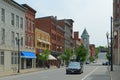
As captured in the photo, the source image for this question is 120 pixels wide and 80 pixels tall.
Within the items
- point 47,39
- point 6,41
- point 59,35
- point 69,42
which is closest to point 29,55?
point 6,41

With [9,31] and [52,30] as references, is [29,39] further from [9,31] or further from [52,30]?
[52,30]

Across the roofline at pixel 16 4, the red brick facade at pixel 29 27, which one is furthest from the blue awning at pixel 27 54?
the roofline at pixel 16 4

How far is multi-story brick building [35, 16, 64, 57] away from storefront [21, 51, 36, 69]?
24334mm

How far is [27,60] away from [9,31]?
13325 millimetres

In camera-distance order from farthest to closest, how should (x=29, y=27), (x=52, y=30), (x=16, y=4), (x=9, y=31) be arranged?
(x=52, y=30) → (x=29, y=27) → (x=16, y=4) → (x=9, y=31)

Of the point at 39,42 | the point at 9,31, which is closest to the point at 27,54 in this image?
the point at 9,31

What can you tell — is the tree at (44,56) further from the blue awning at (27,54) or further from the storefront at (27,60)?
the blue awning at (27,54)

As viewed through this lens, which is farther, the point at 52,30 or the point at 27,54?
the point at 52,30

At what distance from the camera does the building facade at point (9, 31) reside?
57000mm

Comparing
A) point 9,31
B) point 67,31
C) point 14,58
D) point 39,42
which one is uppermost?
point 67,31

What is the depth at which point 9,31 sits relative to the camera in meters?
60.5

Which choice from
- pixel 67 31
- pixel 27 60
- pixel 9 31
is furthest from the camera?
pixel 67 31

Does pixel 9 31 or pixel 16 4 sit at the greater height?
pixel 16 4

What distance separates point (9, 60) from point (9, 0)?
10.2m
